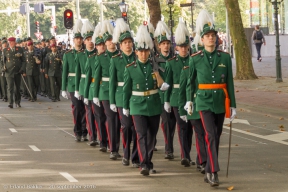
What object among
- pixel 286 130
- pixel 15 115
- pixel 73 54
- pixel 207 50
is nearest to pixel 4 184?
pixel 207 50

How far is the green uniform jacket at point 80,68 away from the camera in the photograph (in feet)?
56.7

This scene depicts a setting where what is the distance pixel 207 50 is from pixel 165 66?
2.08 m

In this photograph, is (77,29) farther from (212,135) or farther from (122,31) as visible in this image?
(212,135)

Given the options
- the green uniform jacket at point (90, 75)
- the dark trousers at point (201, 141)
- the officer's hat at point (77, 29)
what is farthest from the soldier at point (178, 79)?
the officer's hat at point (77, 29)

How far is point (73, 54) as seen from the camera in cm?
1852

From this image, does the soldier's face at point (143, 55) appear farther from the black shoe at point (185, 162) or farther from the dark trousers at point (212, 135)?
the black shoe at point (185, 162)

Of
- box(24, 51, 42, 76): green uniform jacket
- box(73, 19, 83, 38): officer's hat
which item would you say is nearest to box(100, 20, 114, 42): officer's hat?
box(73, 19, 83, 38): officer's hat

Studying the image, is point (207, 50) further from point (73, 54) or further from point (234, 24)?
point (234, 24)

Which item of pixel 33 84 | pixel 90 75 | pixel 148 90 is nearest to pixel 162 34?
pixel 148 90

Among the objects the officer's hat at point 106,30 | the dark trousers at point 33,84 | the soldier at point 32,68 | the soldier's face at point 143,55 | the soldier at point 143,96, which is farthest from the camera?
the soldier at point 32,68

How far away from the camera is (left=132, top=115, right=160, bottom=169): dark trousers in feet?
43.1

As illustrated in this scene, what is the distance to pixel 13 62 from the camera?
2833cm

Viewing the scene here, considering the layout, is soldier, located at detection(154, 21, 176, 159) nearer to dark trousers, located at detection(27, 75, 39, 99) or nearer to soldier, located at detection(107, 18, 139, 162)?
soldier, located at detection(107, 18, 139, 162)

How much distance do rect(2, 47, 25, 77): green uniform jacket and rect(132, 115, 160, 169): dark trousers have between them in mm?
15322
